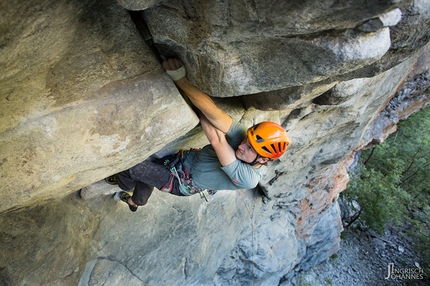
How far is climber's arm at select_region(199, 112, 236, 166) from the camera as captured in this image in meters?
3.04

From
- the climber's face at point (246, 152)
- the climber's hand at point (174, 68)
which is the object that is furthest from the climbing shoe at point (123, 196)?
the climber's hand at point (174, 68)

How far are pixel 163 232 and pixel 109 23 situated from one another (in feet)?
12.4

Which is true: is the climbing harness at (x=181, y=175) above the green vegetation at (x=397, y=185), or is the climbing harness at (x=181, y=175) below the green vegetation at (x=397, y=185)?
above

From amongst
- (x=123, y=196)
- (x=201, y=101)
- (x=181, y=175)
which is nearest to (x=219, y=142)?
(x=201, y=101)

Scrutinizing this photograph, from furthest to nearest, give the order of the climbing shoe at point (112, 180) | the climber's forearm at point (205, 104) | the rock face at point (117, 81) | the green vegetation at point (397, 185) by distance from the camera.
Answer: the green vegetation at point (397, 185) → the climbing shoe at point (112, 180) → the climber's forearm at point (205, 104) → the rock face at point (117, 81)

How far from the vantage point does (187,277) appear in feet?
19.8

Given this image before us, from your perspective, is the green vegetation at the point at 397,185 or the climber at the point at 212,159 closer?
the climber at the point at 212,159

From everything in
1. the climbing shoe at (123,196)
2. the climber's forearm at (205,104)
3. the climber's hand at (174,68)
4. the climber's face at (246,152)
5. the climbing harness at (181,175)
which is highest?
the climber's hand at (174,68)

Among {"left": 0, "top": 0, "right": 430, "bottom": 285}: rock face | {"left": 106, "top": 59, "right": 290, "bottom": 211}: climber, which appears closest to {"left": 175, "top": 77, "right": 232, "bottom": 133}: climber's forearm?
{"left": 106, "top": 59, "right": 290, "bottom": 211}: climber

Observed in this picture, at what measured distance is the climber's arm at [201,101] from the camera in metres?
2.45

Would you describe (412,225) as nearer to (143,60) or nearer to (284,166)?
(284,166)

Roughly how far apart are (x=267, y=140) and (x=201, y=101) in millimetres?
760

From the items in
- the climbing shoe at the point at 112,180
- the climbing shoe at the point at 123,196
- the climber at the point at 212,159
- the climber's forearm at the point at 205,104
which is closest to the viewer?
the climber's forearm at the point at 205,104

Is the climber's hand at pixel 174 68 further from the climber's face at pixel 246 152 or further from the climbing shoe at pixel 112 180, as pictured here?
the climbing shoe at pixel 112 180
